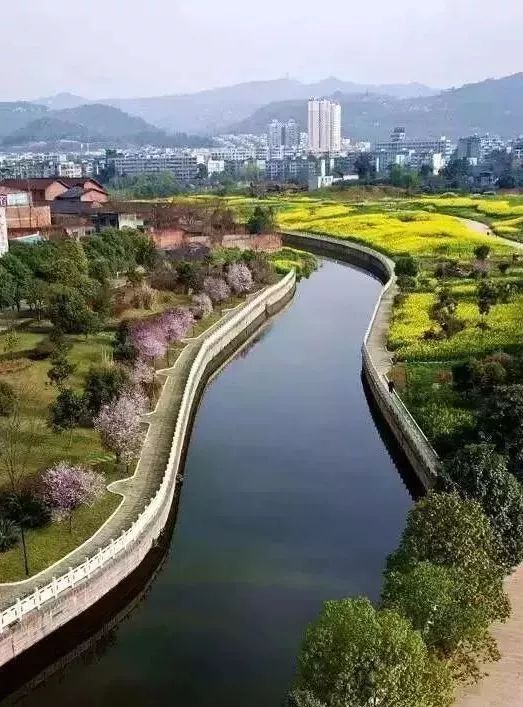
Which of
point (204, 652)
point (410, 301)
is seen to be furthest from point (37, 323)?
point (204, 652)

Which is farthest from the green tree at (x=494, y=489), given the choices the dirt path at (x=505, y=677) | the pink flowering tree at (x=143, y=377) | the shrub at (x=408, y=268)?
the shrub at (x=408, y=268)

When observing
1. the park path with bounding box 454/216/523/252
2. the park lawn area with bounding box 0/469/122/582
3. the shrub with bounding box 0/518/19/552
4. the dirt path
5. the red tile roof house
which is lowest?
the dirt path

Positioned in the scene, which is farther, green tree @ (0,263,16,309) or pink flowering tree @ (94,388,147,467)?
green tree @ (0,263,16,309)

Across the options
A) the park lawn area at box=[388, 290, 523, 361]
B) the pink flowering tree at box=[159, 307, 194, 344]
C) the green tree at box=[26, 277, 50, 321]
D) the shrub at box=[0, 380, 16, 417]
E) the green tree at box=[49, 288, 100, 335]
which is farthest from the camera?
the green tree at box=[26, 277, 50, 321]

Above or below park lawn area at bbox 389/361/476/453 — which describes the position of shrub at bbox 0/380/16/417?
above

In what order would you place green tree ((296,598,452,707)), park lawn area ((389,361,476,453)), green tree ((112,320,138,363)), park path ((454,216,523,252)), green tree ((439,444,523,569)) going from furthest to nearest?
park path ((454,216,523,252)) → green tree ((112,320,138,363)) → park lawn area ((389,361,476,453)) → green tree ((439,444,523,569)) → green tree ((296,598,452,707))

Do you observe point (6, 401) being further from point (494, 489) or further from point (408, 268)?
point (408, 268)

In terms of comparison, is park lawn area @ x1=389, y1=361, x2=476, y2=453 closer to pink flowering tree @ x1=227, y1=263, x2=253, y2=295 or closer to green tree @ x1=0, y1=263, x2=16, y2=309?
pink flowering tree @ x1=227, y1=263, x2=253, y2=295

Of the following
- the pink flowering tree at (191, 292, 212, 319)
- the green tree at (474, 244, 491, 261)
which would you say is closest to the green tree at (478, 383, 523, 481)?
the pink flowering tree at (191, 292, 212, 319)
